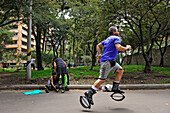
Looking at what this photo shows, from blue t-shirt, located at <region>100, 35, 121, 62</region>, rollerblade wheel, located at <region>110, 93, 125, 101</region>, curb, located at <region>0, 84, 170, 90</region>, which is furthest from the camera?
curb, located at <region>0, 84, 170, 90</region>

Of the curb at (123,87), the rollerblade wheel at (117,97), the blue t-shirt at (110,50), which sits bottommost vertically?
the curb at (123,87)

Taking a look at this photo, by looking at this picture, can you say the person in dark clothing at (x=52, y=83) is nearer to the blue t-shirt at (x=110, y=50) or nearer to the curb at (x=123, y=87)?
the curb at (x=123, y=87)

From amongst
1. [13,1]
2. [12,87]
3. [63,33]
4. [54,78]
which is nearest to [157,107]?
[54,78]

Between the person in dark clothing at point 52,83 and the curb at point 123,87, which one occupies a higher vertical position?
the person in dark clothing at point 52,83

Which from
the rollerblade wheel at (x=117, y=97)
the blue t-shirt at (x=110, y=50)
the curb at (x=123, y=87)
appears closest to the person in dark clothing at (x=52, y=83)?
the curb at (x=123, y=87)

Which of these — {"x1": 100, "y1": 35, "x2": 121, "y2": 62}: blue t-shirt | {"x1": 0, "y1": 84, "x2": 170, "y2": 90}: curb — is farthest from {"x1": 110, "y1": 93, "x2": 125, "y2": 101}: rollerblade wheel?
{"x1": 0, "y1": 84, "x2": 170, "y2": 90}: curb

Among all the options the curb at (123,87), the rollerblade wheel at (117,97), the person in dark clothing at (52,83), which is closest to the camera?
the rollerblade wheel at (117,97)

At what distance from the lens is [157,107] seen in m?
3.55

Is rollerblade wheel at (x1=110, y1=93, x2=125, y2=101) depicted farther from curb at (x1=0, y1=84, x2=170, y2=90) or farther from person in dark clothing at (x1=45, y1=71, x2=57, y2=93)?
person in dark clothing at (x1=45, y1=71, x2=57, y2=93)

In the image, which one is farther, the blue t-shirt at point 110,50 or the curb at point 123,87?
the curb at point 123,87

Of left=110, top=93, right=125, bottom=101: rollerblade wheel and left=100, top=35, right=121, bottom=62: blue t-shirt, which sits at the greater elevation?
left=100, top=35, right=121, bottom=62: blue t-shirt

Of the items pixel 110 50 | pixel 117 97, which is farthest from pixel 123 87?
pixel 110 50

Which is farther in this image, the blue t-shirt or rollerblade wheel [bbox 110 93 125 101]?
rollerblade wheel [bbox 110 93 125 101]

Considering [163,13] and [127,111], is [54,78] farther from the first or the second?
[163,13]
